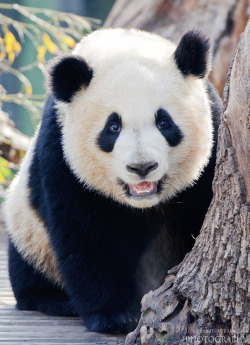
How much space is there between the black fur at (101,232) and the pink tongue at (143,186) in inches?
11.0

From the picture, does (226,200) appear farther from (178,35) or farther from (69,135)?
(178,35)

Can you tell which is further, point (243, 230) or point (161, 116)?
point (161, 116)

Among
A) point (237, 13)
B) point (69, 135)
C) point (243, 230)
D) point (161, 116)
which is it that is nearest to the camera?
point (243, 230)

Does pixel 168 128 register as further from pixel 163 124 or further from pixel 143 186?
pixel 143 186

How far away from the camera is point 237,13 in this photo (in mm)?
6051

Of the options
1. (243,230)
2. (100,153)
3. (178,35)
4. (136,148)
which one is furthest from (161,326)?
(178,35)

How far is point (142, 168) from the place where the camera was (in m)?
2.67

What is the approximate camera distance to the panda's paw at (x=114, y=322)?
3057 millimetres

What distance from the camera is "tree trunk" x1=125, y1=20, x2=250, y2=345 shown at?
2.22 meters

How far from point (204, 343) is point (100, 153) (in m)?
1.11

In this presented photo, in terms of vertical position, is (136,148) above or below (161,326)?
above

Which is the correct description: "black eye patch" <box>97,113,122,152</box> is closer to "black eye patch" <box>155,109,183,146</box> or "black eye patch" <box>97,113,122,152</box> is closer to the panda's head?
the panda's head

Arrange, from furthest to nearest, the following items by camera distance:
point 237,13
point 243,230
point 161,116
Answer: point 237,13
point 161,116
point 243,230

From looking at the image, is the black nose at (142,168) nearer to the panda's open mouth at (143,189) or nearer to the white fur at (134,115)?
the white fur at (134,115)
